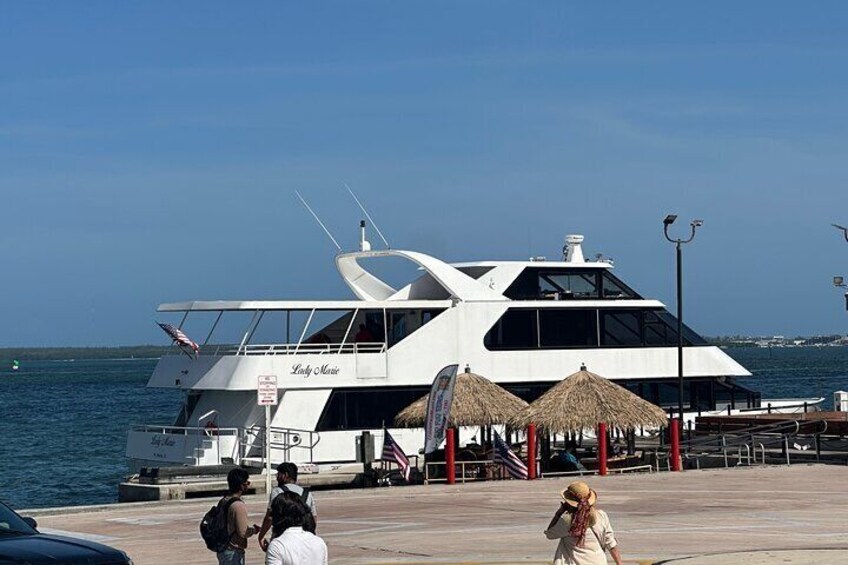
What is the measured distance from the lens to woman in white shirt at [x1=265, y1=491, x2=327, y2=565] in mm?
9875

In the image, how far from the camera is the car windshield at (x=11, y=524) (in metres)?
12.5

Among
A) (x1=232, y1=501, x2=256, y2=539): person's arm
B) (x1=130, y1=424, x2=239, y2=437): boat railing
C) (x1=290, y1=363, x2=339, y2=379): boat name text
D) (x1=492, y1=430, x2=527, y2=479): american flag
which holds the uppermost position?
(x1=290, y1=363, x2=339, y2=379): boat name text

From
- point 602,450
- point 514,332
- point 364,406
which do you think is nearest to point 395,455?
point 602,450

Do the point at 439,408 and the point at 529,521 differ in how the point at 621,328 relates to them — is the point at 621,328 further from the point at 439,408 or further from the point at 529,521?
the point at 529,521

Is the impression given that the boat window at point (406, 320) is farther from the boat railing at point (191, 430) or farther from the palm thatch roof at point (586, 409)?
the palm thatch roof at point (586, 409)

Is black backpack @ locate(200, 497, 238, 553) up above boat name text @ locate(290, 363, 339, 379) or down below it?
below

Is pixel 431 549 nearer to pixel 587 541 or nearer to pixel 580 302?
pixel 587 541

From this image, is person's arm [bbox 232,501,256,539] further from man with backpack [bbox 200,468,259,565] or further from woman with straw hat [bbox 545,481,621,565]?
woman with straw hat [bbox 545,481,621,565]

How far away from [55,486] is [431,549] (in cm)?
2742

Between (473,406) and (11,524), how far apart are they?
18.0 m

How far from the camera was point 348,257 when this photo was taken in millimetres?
36906

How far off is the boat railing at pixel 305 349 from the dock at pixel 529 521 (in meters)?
7.18

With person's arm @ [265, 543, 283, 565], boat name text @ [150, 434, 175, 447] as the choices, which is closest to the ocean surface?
boat name text @ [150, 434, 175, 447]

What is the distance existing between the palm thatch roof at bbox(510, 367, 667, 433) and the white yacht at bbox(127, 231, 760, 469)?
15.0 ft
